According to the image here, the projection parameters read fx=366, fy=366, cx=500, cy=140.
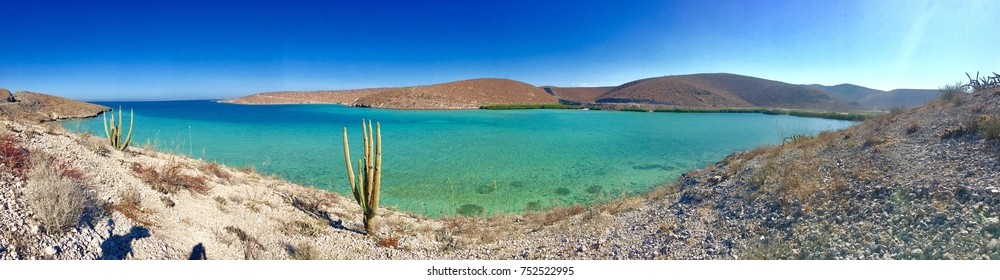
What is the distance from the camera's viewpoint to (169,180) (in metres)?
5.29

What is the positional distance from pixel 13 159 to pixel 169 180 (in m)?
1.55

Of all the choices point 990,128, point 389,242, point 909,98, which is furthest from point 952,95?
point 909,98

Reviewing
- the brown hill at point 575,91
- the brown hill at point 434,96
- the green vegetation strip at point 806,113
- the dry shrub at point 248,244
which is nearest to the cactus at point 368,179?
the dry shrub at point 248,244

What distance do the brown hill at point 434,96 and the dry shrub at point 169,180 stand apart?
6111 cm

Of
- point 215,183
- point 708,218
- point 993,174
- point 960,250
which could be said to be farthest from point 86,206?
point 993,174

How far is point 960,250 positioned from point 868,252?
1.93ft

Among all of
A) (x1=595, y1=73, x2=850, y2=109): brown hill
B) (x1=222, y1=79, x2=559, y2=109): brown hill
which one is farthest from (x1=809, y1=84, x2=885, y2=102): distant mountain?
(x1=222, y1=79, x2=559, y2=109): brown hill

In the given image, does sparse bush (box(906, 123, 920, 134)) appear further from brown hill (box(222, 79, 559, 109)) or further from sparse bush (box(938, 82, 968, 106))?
brown hill (box(222, 79, 559, 109))

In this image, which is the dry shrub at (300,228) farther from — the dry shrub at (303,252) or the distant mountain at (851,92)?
the distant mountain at (851,92)

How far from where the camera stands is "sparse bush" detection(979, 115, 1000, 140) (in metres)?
5.71

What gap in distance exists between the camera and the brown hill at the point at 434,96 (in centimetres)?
7062

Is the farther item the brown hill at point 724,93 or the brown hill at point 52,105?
the brown hill at point 724,93

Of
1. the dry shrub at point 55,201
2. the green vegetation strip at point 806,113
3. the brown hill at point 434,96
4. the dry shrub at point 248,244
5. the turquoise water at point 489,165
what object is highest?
the brown hill at point 434,96

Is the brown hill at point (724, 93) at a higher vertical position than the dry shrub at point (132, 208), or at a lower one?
higher
